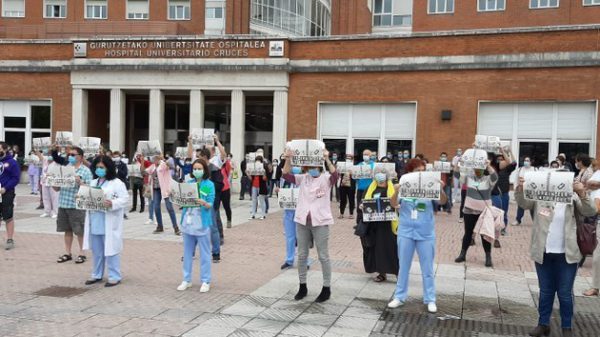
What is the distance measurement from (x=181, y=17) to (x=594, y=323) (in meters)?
44.0

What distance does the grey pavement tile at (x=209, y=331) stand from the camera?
5680 mm

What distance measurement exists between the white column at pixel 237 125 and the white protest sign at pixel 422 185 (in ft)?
61.0

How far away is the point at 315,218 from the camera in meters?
6.94

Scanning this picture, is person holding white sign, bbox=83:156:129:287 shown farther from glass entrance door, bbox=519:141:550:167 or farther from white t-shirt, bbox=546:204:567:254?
glass entrance door, bbox=519:141:550:167

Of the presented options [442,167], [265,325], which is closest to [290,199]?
[265,325]

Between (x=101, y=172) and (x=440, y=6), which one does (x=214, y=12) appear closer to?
(x=440, y=6)

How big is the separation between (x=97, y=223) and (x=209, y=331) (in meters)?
3.03

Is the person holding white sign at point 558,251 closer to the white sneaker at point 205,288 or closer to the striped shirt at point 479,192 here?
the striped shirt at point 479,192

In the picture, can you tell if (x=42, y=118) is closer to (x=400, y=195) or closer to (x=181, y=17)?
(x=181, y=17)

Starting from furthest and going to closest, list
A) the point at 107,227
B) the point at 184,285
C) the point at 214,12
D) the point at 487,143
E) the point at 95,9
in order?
1. the point at 95,9
2. the point at 214,12
3. the point at 487,143
4. the point at 107,227
5. the point at 184,285

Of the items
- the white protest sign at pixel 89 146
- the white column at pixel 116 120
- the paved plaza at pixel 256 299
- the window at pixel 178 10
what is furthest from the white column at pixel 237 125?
the window at pixel 178 10

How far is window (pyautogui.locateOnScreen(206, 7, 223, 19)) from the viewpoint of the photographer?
4428cm

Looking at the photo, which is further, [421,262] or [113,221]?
[113,221]

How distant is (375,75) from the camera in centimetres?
2344
